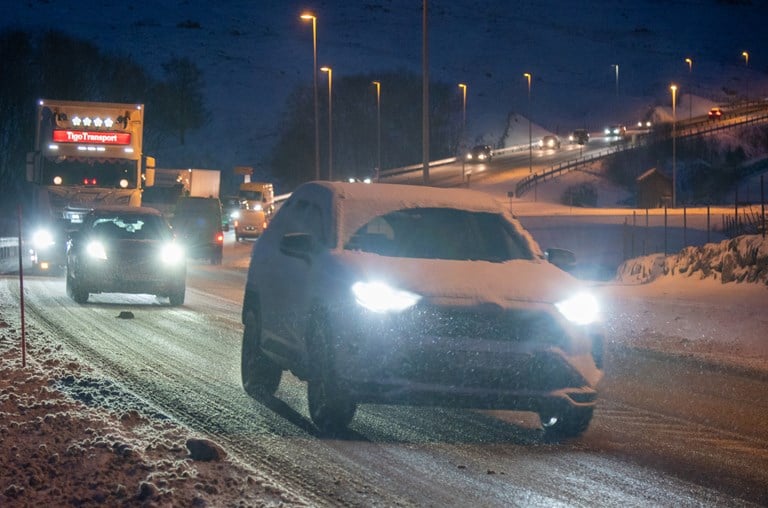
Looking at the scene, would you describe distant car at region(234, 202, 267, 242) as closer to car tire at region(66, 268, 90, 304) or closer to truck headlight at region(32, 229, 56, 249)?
truck headlight at region(32, 229, 56, 249)

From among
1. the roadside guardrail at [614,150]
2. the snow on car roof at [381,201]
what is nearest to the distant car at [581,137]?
the roadside guardrail at [614,150]

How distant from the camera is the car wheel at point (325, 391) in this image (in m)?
9.19

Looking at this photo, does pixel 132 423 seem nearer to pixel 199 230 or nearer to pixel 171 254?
pixel 171 254

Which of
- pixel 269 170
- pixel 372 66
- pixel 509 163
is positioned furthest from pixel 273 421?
pixel 372 66

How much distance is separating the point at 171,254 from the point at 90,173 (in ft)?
32.5

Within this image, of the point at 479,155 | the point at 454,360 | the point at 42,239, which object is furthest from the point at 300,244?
the point at 479,155

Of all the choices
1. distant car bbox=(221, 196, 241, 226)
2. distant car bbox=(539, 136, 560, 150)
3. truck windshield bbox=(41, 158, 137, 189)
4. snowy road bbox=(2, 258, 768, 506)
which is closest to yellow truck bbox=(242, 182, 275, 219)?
distant car bbox=(221, 196, 241, 226)

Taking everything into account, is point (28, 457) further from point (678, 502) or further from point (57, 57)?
point (57, 57)

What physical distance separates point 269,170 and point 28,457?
11374 cm

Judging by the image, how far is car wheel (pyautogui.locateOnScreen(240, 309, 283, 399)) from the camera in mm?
11508

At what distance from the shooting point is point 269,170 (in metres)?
121

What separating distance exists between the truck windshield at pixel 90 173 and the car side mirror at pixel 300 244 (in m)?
22.0

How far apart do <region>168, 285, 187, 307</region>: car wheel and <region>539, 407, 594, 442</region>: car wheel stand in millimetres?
13581

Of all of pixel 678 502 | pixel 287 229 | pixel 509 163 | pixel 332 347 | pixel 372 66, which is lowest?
pixel 678 502
